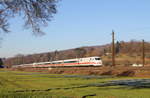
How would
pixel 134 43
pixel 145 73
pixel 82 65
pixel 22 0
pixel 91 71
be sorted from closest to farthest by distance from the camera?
pixel 22 0
pixel 145 73
pixel 91 71
pixel 82 65
pixel 134 43

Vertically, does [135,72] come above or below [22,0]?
below

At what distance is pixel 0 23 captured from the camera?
23203mm

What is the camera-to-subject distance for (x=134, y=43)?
179625mm

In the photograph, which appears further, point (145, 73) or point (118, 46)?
point (118, 46)

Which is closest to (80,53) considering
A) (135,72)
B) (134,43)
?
(134,43)

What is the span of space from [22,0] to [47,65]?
81891 millimetres

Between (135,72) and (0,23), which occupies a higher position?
(0,23)

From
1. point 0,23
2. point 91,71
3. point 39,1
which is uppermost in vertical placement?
point 39,1

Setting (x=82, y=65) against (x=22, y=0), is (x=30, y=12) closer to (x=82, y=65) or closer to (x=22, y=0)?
(x=22, y=0)

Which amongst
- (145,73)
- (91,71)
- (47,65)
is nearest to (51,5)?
(145,73)

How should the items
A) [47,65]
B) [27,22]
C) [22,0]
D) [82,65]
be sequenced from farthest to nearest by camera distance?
[47,65]
[82,65]
[27,22]
[22,0]

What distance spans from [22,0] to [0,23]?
2817 millimetres

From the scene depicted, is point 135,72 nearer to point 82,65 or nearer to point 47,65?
point 82,65

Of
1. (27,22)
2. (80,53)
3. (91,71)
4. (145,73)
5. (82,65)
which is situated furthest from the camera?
(80,53)
